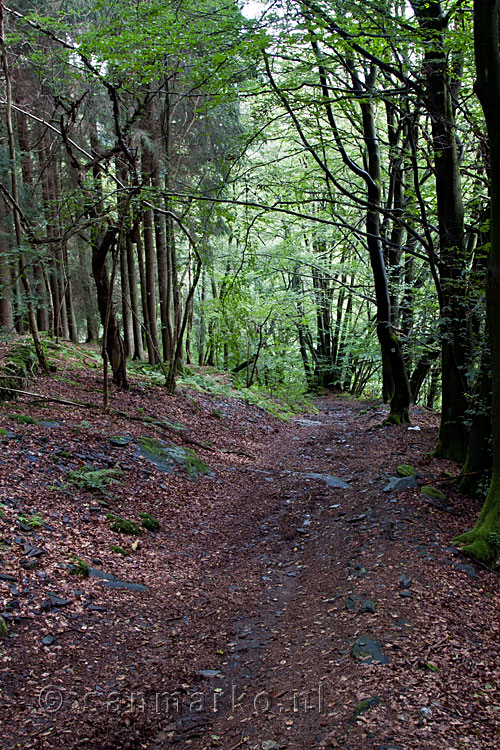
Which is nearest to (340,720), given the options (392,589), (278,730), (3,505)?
(278,730)

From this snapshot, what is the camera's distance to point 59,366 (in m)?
11.0

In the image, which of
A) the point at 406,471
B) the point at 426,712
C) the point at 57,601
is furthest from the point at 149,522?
the point at 426,712

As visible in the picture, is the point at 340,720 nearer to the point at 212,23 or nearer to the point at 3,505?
the point at 3,505

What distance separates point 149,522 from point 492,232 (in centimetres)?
475

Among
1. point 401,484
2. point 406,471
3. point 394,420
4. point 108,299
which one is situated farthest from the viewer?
point 394,420

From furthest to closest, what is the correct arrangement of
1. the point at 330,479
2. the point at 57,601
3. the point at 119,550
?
1. the point at 330,479
2. the point at 119,550
3. the point at 57,601

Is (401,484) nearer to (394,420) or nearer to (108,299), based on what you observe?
(394,420)

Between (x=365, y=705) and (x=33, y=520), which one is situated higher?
(x=33, y=520)

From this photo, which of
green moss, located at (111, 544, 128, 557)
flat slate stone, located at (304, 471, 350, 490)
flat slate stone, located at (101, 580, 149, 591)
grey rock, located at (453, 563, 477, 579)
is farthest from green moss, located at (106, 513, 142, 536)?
grey rock, located at (453, 563, 477, 579)

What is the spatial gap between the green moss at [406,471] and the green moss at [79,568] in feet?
14.2

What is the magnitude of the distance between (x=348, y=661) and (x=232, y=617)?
1.27 m

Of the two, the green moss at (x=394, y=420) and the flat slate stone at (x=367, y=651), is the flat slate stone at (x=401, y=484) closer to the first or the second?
the flat slate stone at (x=367, y=651)

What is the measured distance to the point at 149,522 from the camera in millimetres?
5863

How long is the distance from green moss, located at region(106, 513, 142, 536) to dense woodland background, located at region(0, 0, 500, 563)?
3.48 meters
